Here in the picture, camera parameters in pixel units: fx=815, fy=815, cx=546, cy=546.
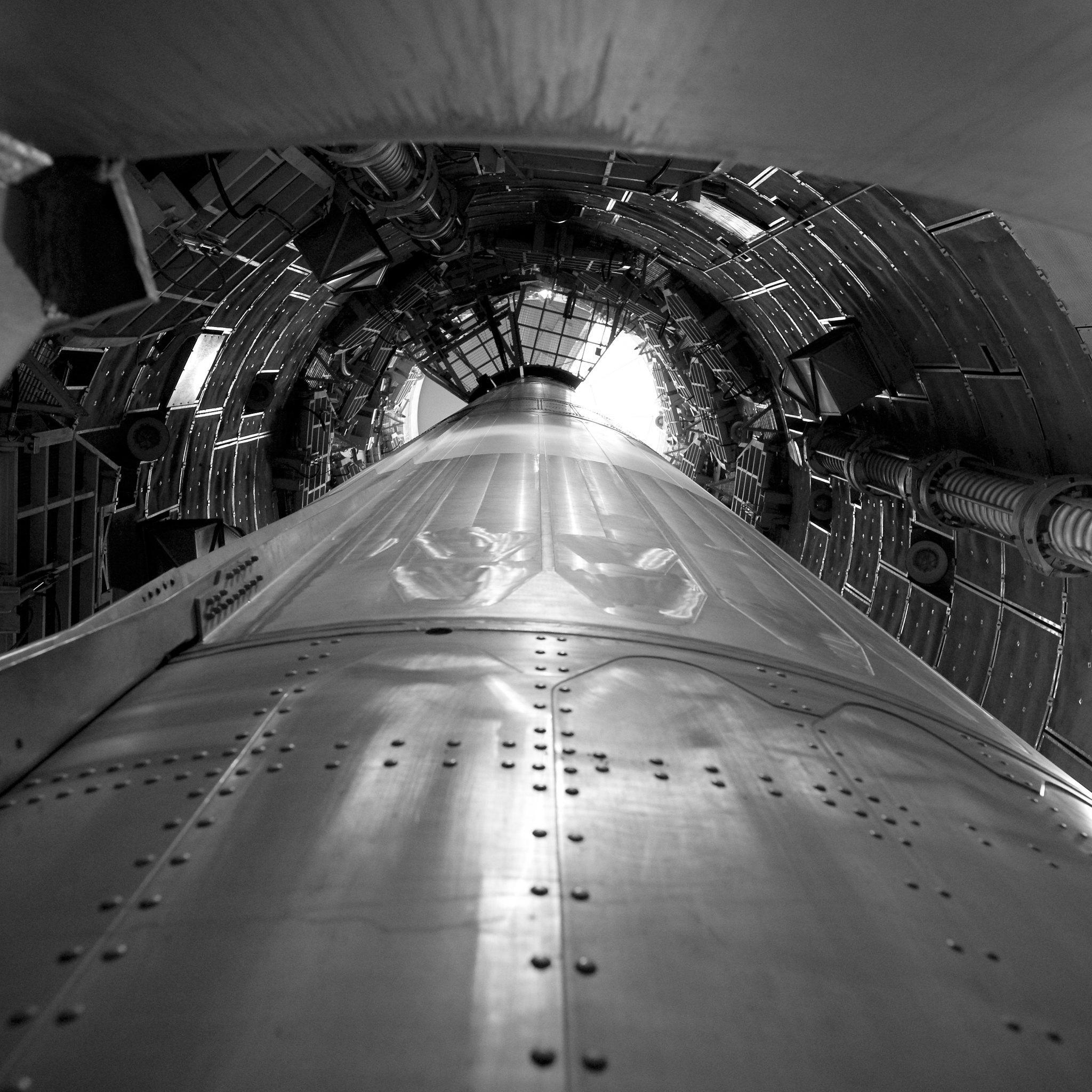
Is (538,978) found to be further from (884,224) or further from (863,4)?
(884,224)

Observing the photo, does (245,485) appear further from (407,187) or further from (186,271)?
(407,187)

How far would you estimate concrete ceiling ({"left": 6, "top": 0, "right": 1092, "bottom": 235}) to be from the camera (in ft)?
6.63

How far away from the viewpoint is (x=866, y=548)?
16203mm

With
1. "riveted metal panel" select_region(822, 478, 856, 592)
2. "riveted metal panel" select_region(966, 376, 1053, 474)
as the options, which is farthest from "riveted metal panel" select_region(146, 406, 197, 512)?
"riveted metal panel" select_region(822, 478, 856, 592)

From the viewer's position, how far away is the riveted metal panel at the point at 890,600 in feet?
47.7

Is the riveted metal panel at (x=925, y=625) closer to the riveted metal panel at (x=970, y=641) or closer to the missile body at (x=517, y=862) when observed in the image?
the riveted metal panel at (x=970, y=641)

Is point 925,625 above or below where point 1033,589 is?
below

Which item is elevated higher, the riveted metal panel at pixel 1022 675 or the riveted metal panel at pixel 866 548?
the riveted metal panel at pixel 866 548

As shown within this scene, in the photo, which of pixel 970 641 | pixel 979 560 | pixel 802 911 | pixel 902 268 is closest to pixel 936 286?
pixel 902 268

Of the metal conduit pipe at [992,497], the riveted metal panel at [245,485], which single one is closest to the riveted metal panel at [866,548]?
the metal conduit pipe at [992,497]

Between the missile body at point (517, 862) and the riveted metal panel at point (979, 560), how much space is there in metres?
7.80

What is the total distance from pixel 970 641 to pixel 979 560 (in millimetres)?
1240

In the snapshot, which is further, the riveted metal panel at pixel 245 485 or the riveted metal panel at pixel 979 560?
the riveted metal panel at pixel 245 485

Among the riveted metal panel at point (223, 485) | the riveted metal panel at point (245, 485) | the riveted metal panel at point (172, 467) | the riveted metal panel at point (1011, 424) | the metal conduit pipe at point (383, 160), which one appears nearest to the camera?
the riveted metal panel at point (1011, 424)
